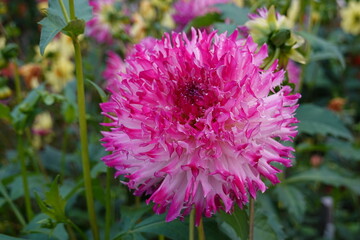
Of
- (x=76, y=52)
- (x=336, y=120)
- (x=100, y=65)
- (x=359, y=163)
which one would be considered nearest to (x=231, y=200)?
(x=76, y=52)

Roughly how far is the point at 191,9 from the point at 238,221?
3.36ft

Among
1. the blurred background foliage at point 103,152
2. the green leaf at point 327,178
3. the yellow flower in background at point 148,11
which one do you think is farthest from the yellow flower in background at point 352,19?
the green leaf at point 327,178

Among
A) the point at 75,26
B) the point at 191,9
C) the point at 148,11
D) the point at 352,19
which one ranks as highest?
the point at 75,26

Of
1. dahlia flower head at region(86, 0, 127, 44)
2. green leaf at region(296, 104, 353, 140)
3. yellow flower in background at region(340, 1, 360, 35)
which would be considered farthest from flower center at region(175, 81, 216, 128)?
yellow flower in background at region(340, 1, 360, 35)

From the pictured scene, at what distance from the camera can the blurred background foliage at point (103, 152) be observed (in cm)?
76

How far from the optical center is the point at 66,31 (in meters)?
0.68

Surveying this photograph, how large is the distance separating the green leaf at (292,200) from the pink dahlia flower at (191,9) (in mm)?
618

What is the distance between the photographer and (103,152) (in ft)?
2.73

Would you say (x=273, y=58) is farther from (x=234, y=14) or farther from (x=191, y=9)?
(x=191, y=9)

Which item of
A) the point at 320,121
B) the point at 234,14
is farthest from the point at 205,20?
the point at 320,121

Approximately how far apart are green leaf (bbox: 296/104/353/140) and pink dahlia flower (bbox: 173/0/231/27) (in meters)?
0.50

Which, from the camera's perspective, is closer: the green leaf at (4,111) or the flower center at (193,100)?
the flower center at (193,100)

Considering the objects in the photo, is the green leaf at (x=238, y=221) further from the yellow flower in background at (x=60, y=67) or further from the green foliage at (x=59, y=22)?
the yellow flower in background at (x=60, y=67)

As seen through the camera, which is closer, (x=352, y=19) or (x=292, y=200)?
(x=292, y=200)
